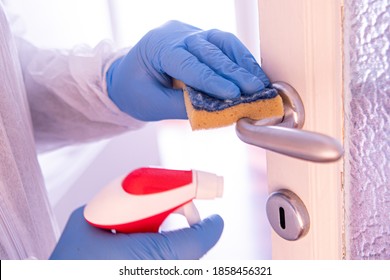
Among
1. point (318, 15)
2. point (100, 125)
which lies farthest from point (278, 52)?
point (100, 125)

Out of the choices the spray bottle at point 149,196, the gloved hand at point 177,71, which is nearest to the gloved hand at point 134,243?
the spray bottle at point 149,196

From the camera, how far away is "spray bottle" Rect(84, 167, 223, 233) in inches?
20.2

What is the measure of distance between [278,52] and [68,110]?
0.48 m

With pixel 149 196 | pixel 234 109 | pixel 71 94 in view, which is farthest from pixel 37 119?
pixel 234 109

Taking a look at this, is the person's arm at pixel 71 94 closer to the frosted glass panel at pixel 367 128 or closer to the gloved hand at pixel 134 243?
the gloved hand at pixel 134 243

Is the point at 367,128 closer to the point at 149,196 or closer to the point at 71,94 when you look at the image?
the point at 149,196

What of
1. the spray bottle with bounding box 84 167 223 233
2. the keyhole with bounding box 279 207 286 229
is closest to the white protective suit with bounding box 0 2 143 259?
the spray bottle with bounding box 84 167 223 233

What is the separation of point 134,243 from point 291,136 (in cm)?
32

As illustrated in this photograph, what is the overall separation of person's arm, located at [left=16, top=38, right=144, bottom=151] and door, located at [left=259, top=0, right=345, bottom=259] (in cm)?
38

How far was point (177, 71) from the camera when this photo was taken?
1.57 ft

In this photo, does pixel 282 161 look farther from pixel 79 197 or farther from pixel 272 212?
pixel 79 197

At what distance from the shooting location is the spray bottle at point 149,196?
513 mm
